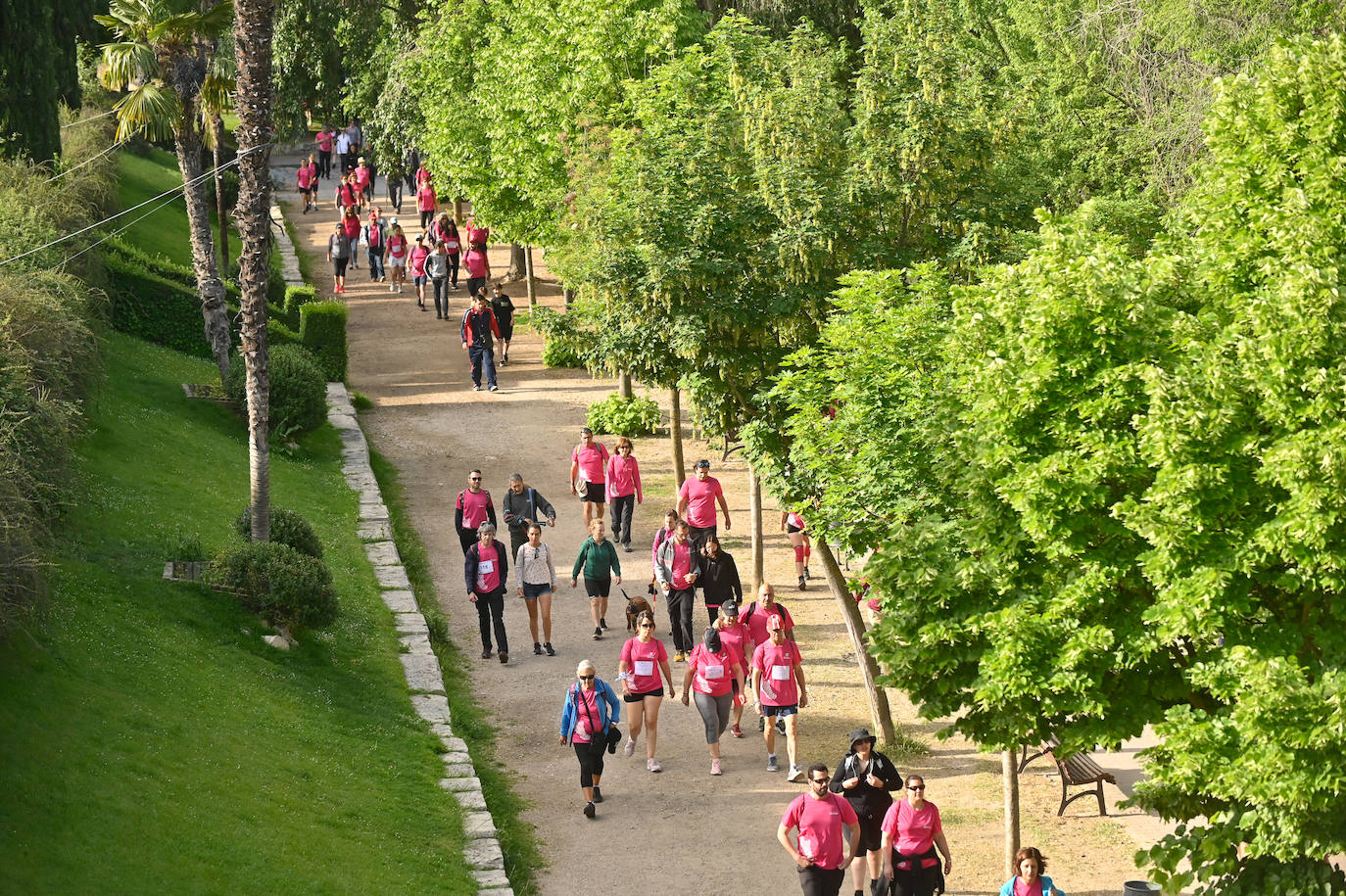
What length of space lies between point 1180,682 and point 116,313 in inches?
804

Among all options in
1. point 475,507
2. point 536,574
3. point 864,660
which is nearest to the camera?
point 864,660

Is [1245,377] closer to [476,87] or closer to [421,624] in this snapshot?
[421,624]

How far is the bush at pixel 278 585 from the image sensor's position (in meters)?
15.5

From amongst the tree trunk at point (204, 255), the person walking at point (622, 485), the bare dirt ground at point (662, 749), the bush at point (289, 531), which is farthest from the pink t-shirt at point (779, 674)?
the tree trunk at point (204, 255)

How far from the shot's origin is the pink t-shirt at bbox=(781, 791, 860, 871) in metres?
11.3

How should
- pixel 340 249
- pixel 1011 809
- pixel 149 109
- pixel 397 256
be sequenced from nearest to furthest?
pixel 1011 809, pixel 149 109, pixel 340 249, pixel 397 256

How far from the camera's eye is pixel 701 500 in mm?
18375

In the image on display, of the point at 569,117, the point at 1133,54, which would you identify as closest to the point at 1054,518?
the point at 1133,54

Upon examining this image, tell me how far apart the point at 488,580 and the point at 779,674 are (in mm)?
4072

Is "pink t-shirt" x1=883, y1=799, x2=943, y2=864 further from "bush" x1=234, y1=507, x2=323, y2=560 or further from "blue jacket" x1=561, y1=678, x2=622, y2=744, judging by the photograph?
"bush" x1=234, y1=507, x2=323, y2=560

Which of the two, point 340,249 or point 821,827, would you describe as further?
point 340,249

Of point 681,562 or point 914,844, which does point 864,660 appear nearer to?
point 681,562

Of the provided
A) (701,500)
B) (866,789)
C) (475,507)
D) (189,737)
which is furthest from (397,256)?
(866,789)

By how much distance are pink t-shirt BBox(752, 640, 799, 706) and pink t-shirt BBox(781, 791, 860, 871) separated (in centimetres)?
279
